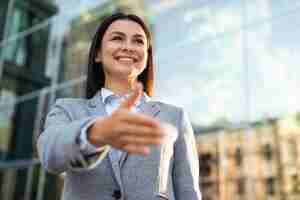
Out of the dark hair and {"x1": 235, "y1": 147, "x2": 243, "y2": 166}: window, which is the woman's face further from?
{"x1": 235, "y1": 147, "x2": 243, "y2": 166}: window

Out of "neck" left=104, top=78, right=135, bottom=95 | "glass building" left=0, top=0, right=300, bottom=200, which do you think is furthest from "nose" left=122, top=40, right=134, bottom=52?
"glass building" left=0, top=0, right=300, bottom=200

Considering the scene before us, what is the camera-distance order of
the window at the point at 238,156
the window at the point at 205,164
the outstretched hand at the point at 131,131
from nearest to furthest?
the outstretched hand at the point at 131,131 < the window at the point at 238,156 < the window at the point at 205,164

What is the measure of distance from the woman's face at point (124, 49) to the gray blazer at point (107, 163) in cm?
12

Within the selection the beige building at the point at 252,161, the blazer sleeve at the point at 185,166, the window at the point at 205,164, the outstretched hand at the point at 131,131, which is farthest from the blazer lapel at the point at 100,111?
the window at the point at 205,164

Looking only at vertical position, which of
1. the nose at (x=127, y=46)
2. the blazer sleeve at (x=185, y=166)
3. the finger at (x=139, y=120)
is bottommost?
the blazer sleeve at (x=185, y=166)

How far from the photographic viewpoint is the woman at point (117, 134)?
86cm

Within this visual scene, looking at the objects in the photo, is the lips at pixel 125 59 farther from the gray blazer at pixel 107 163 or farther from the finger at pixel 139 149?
the finger at pixel 139 149

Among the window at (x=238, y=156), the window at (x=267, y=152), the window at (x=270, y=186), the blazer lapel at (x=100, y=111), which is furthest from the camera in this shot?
the window at (x=238, y=156)

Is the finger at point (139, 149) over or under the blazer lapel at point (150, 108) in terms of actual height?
under

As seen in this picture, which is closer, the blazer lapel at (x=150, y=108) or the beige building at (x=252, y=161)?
the blazer lapel at (x=150, y=108)

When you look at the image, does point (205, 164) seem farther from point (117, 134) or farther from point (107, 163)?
point (117, 134)

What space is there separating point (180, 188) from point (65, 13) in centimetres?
883

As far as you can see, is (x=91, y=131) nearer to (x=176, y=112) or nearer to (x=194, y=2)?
(x=176, y=112)

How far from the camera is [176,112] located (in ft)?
4.92
